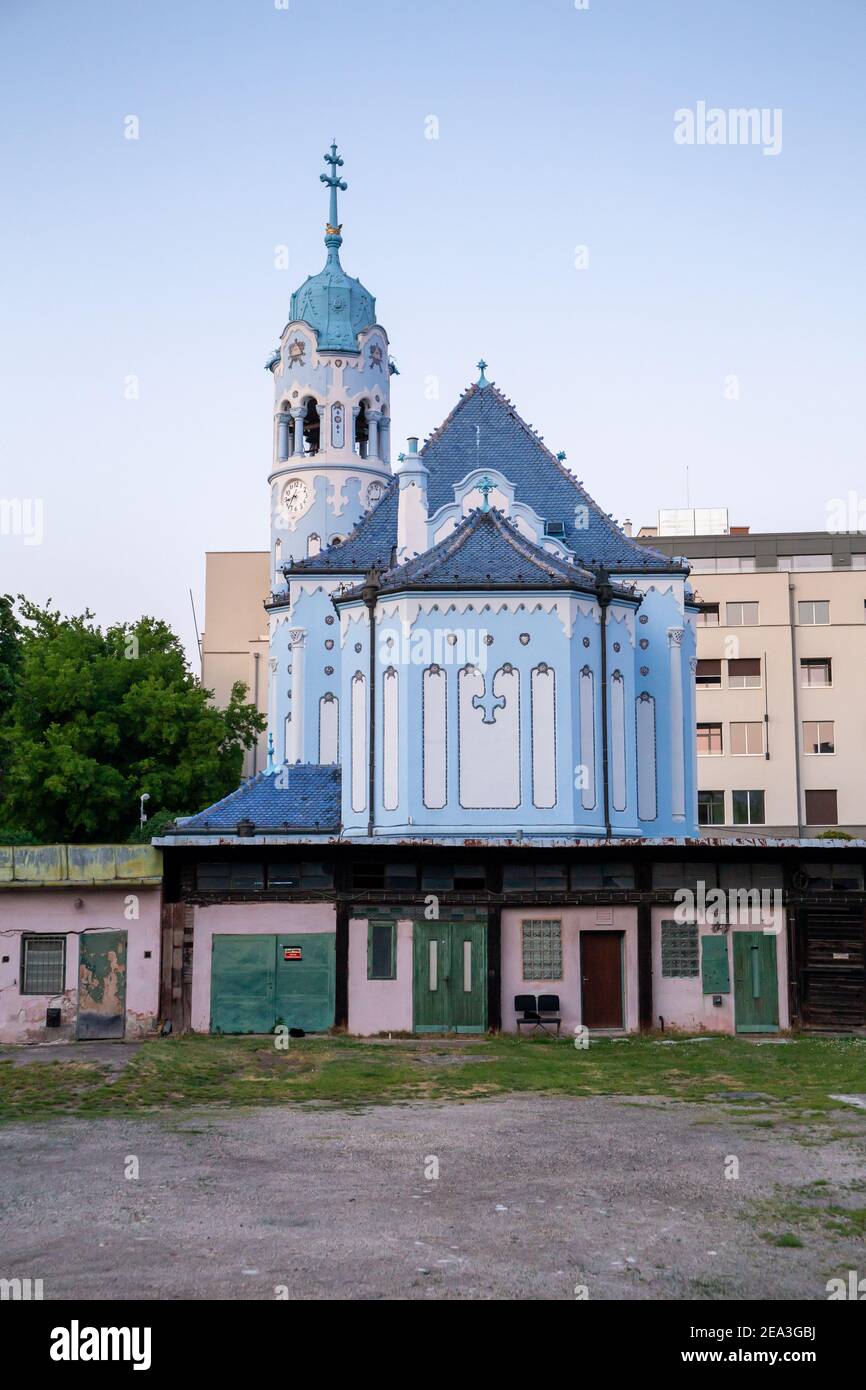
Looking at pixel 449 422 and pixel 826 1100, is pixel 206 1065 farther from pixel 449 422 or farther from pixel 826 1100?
pixel 449 422

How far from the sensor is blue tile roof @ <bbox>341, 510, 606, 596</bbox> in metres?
40.9

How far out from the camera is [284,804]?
4288cm

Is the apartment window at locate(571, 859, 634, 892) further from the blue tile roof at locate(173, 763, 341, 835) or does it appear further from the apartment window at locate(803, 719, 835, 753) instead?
the apartment window at locate(803, 719, 835, 753)

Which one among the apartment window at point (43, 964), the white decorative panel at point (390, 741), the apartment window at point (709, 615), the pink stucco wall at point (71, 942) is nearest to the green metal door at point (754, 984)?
the pink stucco wall at point (71, 942)

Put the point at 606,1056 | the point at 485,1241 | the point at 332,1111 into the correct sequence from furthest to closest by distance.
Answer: the point at 606,1056 < the point at 332,1111 < the point at 485,1241

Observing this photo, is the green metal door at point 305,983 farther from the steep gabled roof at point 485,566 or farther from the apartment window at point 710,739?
the apartment window at point 710,739

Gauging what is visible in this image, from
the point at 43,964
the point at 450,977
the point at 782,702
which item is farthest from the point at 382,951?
the point at 782,702

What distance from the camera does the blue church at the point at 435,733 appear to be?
30.5 m

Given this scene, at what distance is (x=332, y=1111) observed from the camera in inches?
813

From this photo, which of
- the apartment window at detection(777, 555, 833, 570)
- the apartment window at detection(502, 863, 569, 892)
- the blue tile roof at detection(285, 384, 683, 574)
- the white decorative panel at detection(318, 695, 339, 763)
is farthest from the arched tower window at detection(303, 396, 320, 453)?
the apartment window at detection(777, 555, 833, 570)

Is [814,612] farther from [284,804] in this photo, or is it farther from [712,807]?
[284,804]

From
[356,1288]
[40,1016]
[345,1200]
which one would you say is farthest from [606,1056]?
[356,1288]
